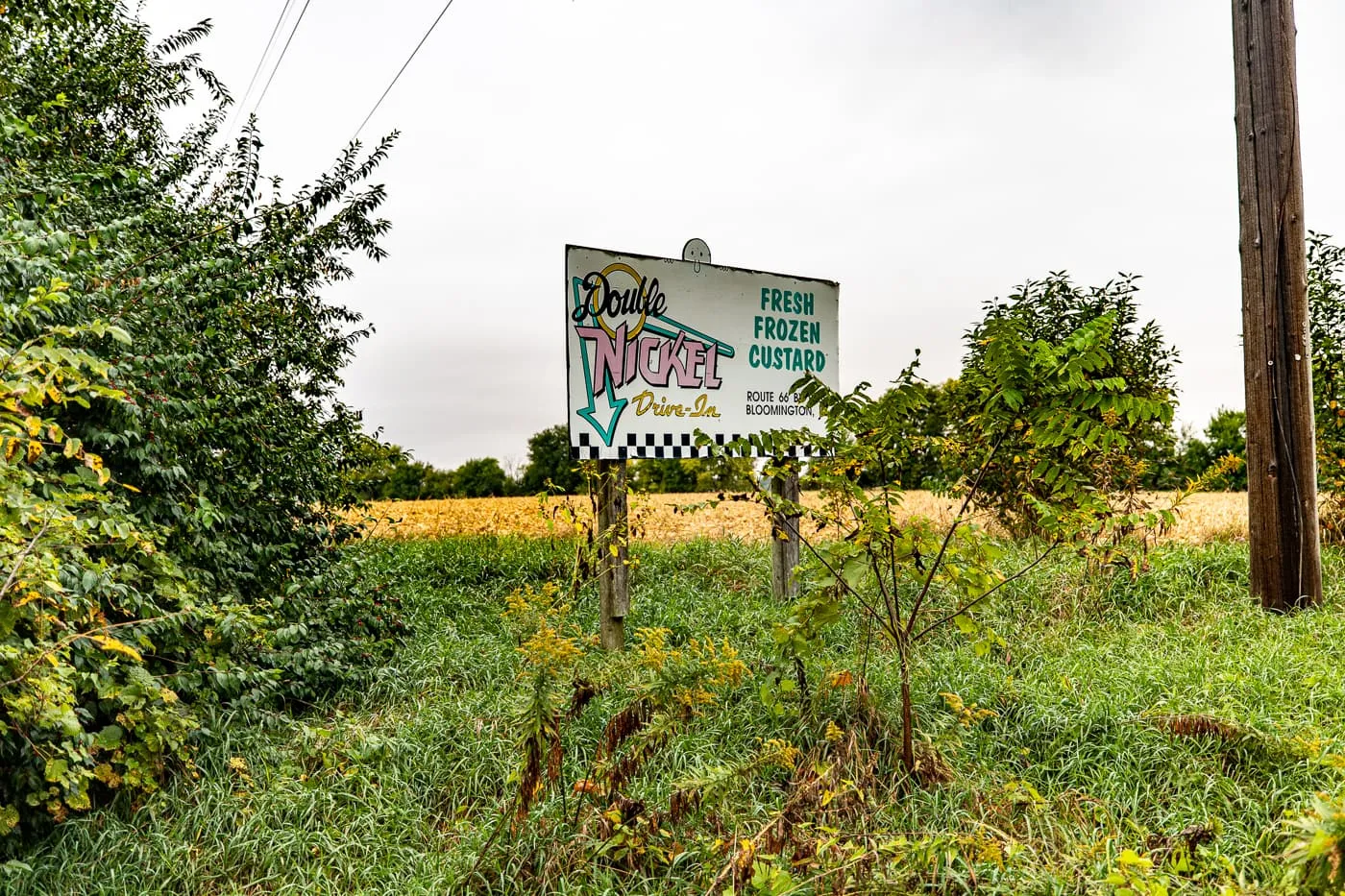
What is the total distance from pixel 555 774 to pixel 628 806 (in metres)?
0.29

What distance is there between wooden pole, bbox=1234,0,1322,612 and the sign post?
9.06 feet

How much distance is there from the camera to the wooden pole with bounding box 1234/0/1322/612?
540 centimetres

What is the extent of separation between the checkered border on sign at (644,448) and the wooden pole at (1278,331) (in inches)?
126

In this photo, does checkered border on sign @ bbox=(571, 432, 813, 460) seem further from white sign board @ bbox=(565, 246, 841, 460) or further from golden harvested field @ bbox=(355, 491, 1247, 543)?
golden harvested field @ bbox=(355, 491, 1247, 543)

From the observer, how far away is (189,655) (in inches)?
163

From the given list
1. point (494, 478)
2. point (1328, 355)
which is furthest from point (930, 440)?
point (494, 478)

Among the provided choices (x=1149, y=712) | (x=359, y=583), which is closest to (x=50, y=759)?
(x=359, y=583)

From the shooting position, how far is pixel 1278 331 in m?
5.43

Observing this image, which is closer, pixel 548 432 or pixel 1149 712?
pixel 1149 712

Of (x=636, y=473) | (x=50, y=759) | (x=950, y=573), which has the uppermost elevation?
(x=636, y=473)

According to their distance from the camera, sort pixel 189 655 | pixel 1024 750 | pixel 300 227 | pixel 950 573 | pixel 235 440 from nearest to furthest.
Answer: pixel 950 573 → pixel 1024 750 → pixel 189 655 → pixel 235 440 → pixel 300 227

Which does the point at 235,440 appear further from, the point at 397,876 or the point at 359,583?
the point at 397,876

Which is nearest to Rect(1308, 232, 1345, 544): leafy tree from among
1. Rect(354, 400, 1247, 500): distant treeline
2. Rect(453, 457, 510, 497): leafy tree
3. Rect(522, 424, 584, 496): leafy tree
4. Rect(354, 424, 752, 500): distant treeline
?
Rect(354, 400, 1247, 500): distant treeline

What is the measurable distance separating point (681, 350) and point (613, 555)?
1517 mm
